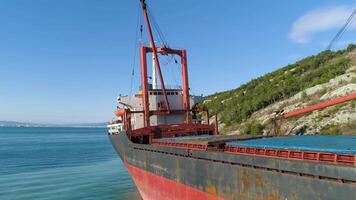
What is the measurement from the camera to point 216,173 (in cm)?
1451

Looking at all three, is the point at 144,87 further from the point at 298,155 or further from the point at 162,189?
the point at 298,155

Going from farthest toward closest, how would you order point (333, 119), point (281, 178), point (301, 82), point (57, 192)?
point (301, 82) < point (333, 119) < point (57, 192) < point (281, 178)

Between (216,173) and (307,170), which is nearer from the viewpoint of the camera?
(307,170)

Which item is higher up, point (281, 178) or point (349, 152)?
point (349, 152)

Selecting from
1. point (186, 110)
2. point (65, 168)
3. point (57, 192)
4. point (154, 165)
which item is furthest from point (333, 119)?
point (65, 168)

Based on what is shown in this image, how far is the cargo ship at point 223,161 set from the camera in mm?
10070

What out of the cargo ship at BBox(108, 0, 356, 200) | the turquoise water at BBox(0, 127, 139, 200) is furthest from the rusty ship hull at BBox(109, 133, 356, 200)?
the turquoise water at BBox(0, 127, 139, 200)

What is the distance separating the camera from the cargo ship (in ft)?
33.0

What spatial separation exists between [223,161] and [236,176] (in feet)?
3.66

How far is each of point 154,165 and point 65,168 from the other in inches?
945

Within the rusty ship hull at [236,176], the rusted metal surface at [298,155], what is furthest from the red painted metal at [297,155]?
the rusty ship hull at [236,176]

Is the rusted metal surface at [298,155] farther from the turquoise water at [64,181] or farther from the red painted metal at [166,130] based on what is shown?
the turquoise water at [64,181]

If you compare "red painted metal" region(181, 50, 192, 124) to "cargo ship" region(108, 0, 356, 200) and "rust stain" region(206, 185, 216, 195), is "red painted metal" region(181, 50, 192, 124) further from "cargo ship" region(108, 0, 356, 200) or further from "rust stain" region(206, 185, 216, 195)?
"rust stain" region(206, 185, 216, 195)

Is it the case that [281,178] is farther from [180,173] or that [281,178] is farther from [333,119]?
[333,119]
